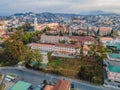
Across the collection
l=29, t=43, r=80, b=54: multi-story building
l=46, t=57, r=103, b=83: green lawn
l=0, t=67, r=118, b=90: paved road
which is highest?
l=29, t=43, r=80, b=54: multi-story building

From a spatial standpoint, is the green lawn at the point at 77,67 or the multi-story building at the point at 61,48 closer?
the green lawn at the point at 77,67

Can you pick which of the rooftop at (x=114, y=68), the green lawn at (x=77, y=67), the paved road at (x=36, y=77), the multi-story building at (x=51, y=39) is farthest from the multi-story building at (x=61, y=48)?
the paved road at (x=36, y=77)

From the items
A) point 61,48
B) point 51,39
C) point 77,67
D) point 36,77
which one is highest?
point 51,39

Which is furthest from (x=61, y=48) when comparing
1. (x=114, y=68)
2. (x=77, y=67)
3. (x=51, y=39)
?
(x=114, y=68)

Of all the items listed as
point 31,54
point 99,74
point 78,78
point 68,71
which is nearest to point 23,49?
point 31,54

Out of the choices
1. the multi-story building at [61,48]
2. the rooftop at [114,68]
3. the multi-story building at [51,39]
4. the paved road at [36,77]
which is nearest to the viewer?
the paved road at [36,77]

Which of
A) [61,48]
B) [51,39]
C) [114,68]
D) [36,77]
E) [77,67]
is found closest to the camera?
[36,77]

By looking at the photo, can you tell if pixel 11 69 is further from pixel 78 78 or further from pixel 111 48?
pixel 111 48

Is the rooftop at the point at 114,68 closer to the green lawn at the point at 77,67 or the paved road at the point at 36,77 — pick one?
the green lawn at the point at 77,67

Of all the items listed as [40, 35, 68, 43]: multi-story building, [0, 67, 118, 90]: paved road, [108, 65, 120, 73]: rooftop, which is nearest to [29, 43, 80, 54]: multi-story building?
[40, 35, 68, 43]: multi-story building

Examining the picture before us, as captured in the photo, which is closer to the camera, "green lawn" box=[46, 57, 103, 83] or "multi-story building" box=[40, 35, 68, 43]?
"green lawn" box=[46, 57, 103, 83]

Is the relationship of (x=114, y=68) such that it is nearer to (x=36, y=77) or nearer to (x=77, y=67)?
(x=77, y=67)

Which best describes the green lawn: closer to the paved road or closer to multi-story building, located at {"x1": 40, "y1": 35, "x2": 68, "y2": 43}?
the paved road

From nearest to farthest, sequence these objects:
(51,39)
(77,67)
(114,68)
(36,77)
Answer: (36,77) < (114,68) < (77,67) < (51,39)
